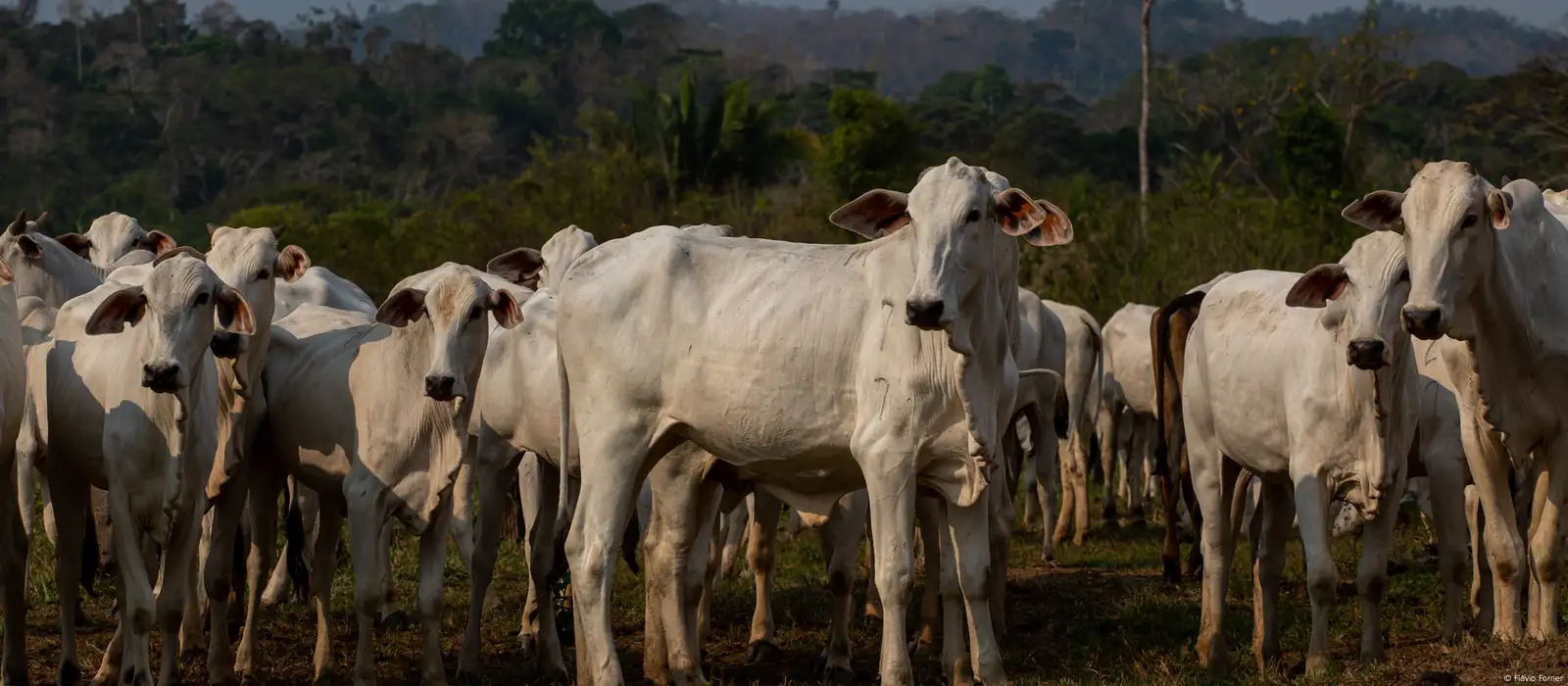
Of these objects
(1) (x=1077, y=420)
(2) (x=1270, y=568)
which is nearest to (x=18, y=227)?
(2) (x=1270, y=568)

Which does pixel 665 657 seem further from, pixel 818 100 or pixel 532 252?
pixel 818 100

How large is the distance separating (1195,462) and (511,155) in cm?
7307

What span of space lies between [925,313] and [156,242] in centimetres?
763

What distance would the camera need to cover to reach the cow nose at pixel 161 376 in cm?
A: 853

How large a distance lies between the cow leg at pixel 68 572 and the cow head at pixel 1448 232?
6.01 meters

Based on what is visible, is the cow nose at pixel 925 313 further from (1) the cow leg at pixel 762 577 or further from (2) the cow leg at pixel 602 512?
(1) the cow leg at pixel 762 577

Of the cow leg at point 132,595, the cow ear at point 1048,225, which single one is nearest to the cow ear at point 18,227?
the cow leg at point 132,595

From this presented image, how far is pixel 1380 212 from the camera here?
9094 millimetres

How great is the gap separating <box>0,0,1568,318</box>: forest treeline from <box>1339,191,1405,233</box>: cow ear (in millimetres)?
6000

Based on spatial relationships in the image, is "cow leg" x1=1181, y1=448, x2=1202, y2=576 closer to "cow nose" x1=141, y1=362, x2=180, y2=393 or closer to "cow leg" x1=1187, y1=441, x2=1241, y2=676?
"cow leg" x1=1187, y1=441, x2=1241, y2=676

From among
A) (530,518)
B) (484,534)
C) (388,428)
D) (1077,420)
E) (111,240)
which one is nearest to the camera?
(388,428)

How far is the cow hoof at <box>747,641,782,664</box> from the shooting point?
1046 cm

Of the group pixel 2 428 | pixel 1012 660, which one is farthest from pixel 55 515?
pixel 1012 660

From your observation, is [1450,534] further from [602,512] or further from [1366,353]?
[602,512]
